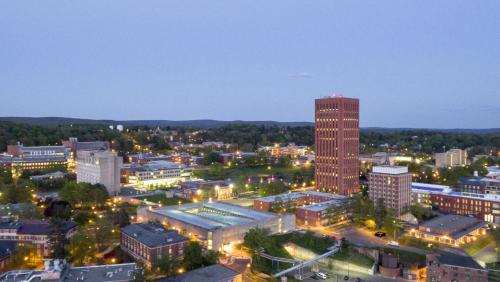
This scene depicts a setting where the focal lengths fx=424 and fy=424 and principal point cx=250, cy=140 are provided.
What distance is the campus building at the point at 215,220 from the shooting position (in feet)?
99.1

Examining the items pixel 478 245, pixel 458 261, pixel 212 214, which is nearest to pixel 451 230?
pixel 478 245

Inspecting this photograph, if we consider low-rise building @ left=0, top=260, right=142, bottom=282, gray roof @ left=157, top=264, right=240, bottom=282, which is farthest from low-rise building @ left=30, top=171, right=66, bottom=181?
gray roof @ left=157, top=264, right=240, bottom=282

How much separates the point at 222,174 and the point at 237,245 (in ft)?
111

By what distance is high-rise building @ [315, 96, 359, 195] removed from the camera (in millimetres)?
49062

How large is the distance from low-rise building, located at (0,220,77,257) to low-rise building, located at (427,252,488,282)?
76.4 ft

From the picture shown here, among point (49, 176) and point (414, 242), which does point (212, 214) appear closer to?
point (414, 242)

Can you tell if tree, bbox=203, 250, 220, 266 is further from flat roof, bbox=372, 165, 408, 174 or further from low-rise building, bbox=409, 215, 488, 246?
flat roof, bbox=372, 165, 408, 174

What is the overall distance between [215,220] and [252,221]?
306 cm

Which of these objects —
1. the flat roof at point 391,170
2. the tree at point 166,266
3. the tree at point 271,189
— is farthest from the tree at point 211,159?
the tree at point 166,266

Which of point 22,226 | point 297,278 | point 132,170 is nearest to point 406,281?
point 297,278

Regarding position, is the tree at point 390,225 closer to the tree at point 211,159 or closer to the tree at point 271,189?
the tree at point 271,189

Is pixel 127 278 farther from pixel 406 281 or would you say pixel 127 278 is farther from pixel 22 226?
pixel 406 281

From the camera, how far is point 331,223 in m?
37.9

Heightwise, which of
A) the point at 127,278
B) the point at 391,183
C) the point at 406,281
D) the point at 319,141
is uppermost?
the point at 319,141
